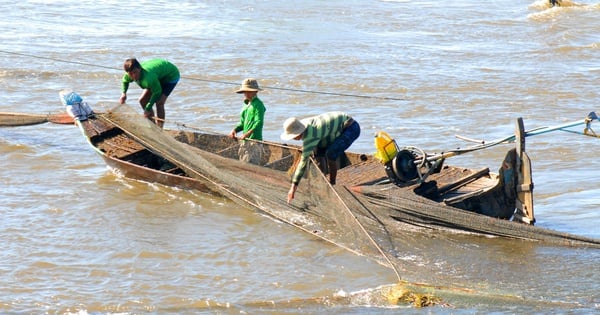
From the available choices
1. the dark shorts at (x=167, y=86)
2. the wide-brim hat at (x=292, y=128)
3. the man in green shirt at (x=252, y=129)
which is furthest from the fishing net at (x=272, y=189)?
the dark shorts at (x=167, y=86)

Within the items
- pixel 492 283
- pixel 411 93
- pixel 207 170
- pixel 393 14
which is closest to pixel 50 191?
pixel 207 170

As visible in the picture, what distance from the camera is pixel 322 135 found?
350 inches

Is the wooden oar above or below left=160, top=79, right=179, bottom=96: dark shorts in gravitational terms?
below

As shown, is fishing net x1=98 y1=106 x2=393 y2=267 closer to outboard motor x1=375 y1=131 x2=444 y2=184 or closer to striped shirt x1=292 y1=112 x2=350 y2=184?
striped shirt x1=292 y1=112 x2=350 y2=184

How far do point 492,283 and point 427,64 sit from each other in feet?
36.3

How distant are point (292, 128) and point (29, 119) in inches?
207

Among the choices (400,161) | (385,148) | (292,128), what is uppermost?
(292,128)

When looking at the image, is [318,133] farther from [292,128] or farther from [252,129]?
[252,129]

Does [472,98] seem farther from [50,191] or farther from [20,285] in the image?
[20,285]

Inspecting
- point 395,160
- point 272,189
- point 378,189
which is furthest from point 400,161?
point 272,189

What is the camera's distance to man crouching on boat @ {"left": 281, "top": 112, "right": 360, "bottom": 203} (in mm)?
8461

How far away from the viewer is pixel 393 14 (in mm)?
26547

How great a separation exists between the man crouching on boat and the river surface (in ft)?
2.63

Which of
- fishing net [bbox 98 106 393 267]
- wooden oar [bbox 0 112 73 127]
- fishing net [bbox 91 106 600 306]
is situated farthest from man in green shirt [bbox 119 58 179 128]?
wooden oar [bbox 0 112 73 127]
